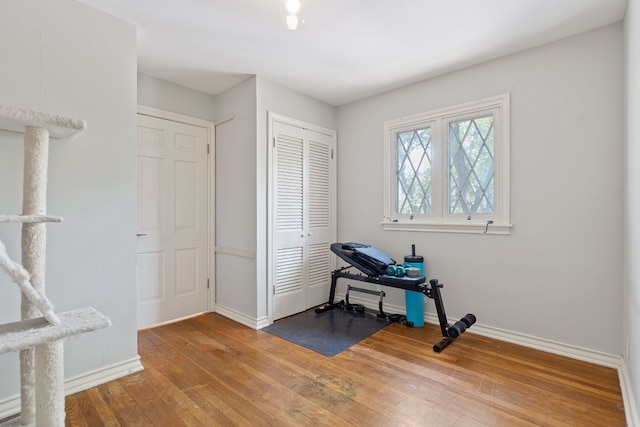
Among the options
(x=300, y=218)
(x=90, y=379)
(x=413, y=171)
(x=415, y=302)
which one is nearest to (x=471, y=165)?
(x=413, y=171)

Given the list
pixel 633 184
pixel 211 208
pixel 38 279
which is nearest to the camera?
pixel 38 279

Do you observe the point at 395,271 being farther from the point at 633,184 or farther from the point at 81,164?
the point at 81,164

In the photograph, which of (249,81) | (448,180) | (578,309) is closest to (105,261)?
(249,81)

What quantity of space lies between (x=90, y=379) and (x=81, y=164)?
1.37m

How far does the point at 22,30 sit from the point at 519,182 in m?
3.54

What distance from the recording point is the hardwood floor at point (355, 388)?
1707mm

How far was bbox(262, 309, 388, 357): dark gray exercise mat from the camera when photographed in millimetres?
2652

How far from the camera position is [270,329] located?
3004 mm

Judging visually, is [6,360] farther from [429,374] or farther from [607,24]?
[607,24]

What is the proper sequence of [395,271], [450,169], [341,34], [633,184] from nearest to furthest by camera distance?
[633,184] < [341,34] < [395,271] < [450,169]

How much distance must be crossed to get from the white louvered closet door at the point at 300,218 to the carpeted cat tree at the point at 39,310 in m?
1.91

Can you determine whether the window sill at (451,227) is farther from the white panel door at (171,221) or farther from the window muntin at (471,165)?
the white panel door at (171,221)

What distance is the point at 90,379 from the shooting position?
1.99m

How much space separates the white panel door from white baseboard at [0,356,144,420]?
92cm
